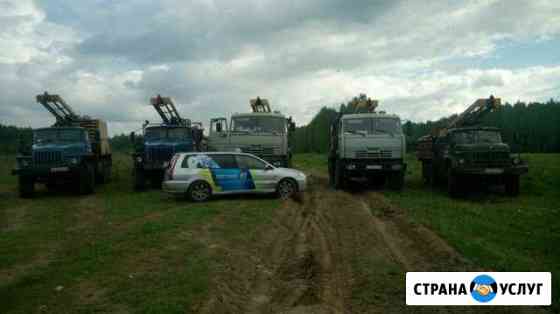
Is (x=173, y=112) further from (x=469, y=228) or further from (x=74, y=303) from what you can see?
(x=74, y=303)

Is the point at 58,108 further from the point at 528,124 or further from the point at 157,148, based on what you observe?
the point at 528,124

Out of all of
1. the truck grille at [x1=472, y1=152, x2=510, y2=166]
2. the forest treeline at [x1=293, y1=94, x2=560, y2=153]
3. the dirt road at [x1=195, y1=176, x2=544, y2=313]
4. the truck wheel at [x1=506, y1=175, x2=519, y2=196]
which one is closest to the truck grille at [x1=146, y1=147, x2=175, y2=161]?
the dirt road at [x1=195, y1=176, x2=544, y2=313]

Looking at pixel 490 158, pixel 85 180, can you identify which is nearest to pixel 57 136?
pixel 85 180

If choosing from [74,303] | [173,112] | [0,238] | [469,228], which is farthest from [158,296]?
[173,112]

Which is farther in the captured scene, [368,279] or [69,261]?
[69,261]

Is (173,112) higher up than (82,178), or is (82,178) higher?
(173,112)

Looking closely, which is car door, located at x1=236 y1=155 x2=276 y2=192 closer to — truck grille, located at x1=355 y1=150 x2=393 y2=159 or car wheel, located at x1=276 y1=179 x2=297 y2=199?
car wheel, located at x1=276 y1=179 x2=297 y2=199

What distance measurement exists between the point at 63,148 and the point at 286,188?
7981mm

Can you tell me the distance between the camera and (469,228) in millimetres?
9008

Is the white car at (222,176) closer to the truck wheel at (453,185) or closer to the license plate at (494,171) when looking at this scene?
the truck wheel at (453,185)

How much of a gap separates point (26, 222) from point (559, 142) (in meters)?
49.7

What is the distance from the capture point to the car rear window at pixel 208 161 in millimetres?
13445

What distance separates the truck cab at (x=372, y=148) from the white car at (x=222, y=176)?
2650 millimetres

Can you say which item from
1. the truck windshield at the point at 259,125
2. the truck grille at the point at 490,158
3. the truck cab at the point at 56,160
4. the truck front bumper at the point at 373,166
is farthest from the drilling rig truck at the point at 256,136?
the truck grille at the point at 490,158
